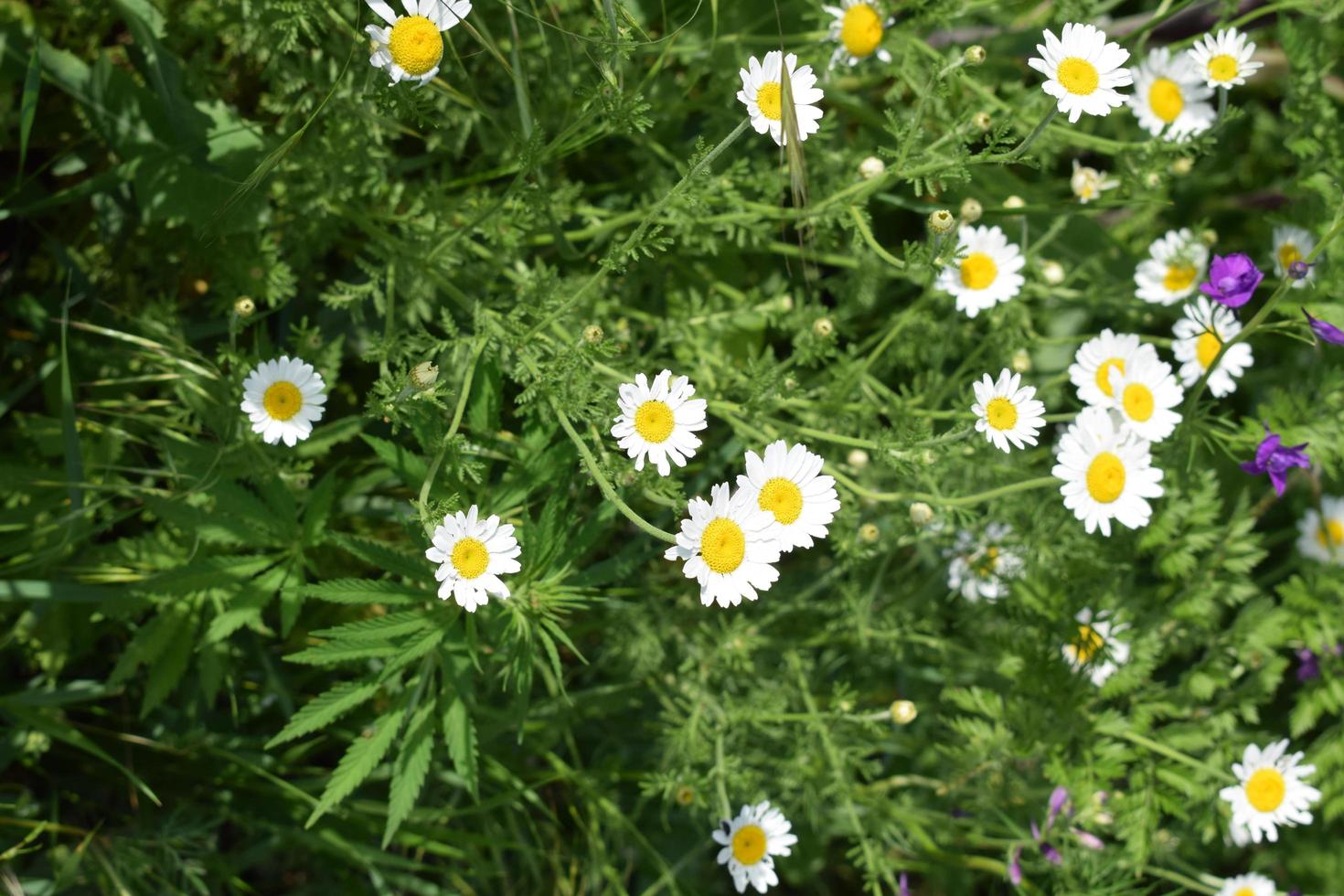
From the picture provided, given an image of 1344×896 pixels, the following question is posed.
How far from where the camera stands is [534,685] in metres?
3.39

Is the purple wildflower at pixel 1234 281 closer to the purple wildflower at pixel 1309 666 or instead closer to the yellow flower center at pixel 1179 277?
the yellow flower center at pixel 1179 277

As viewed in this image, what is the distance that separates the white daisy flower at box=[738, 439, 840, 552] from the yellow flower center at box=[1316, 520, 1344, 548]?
2275mm

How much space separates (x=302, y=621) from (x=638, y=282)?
51.5 inches

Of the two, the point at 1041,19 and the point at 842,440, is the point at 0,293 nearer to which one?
the point at 842,440

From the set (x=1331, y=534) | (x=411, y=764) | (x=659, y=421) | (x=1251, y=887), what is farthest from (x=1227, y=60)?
(x=411, y=764)

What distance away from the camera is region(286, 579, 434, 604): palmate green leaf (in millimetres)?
2404

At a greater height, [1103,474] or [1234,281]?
[1234,281]

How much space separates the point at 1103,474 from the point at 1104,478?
0.01 m

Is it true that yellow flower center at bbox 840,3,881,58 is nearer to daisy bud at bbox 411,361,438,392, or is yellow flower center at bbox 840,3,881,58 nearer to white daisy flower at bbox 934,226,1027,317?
white daisy flower at bbox 934,226,1027,317

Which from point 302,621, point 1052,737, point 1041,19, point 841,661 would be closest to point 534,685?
point 302,621

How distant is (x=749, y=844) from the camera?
112 inches

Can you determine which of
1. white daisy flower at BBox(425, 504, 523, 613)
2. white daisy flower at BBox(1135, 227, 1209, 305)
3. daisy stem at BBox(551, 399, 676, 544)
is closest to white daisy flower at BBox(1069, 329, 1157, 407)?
white daisy flower at BBox(1135, 227, 1209, 305)

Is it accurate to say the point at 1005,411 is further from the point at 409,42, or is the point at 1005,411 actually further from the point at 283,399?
the point at 283,399

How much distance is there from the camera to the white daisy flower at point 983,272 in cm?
297
